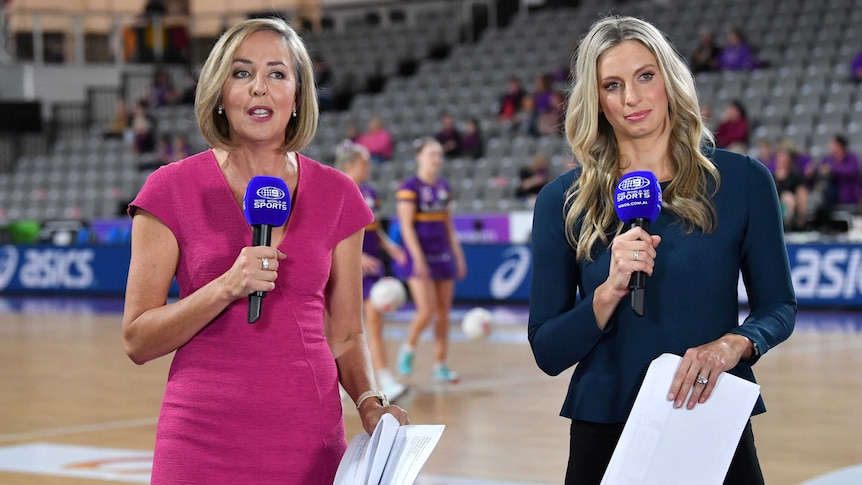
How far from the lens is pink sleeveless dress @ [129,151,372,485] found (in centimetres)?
282

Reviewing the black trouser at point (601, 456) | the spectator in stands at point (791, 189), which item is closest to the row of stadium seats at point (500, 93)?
the spectator in stands at point (791, 189)

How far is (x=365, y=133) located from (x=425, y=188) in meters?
12.6

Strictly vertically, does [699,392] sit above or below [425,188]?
above

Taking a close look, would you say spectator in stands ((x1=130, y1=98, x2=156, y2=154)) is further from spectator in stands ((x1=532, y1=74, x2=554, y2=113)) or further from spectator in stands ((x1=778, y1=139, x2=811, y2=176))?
spectator in stands ((x1=778, y1=139, x2=811, y2=176))

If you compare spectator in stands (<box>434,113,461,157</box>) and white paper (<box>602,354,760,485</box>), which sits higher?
white paper (<box>602,354,760,485</box>)

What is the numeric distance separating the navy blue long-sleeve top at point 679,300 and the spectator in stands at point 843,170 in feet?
44.3

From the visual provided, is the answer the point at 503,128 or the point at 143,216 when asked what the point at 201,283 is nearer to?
the point at 143,216

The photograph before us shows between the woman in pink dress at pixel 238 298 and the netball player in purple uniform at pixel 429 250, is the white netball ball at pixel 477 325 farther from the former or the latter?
the woman in pink dress at pixel 238 298

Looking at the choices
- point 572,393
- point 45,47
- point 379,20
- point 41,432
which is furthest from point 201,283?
point 45,47

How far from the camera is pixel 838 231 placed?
50.5 feet

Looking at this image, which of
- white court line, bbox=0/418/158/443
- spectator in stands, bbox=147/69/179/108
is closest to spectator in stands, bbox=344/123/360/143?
spectator in stands, bbox=147/69/179/108

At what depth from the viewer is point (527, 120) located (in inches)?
794

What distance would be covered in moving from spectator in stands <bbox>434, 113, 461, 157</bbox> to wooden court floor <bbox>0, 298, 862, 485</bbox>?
7.13 metres

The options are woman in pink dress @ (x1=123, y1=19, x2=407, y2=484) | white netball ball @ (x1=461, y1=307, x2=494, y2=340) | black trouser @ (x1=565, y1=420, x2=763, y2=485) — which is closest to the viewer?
woman in pink dress @ (x1=123, y1=19, x2=407, y2=484)
